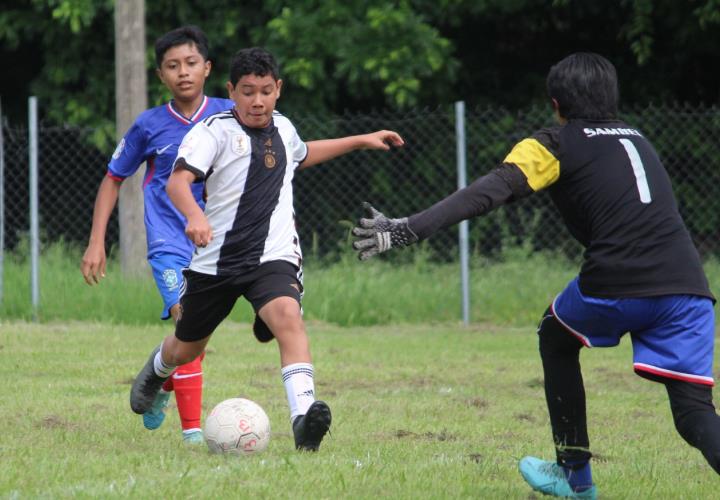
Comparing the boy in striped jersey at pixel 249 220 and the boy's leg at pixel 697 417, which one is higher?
the boy in striped jersey at pixel 249 220

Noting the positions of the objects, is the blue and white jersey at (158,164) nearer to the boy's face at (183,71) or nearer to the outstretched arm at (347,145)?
the boy's face at (183,71)

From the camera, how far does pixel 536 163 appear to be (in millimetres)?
4363

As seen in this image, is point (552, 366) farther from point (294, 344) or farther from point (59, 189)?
point (59, 189)

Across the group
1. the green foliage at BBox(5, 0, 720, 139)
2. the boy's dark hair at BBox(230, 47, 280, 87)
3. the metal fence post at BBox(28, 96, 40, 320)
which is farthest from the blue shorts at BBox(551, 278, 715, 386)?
the green foliage at BBox(5, 0, 720, 139)

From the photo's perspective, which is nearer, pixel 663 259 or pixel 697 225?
pixel 663 259

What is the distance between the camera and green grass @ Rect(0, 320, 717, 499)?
4781mm

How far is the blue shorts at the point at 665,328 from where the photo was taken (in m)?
4.34

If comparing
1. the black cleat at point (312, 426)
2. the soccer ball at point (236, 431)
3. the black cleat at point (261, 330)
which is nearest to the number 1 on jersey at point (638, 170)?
the black cleat at point (312, 426)

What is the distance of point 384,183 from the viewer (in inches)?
574

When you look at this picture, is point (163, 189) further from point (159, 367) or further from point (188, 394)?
point (188, 394)

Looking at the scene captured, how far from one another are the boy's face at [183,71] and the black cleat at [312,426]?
192 cm

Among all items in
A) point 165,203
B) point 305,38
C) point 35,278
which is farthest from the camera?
point 305,38

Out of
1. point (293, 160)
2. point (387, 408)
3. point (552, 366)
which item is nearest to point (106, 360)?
point (387, 408)

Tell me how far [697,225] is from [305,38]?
509 centimetres
